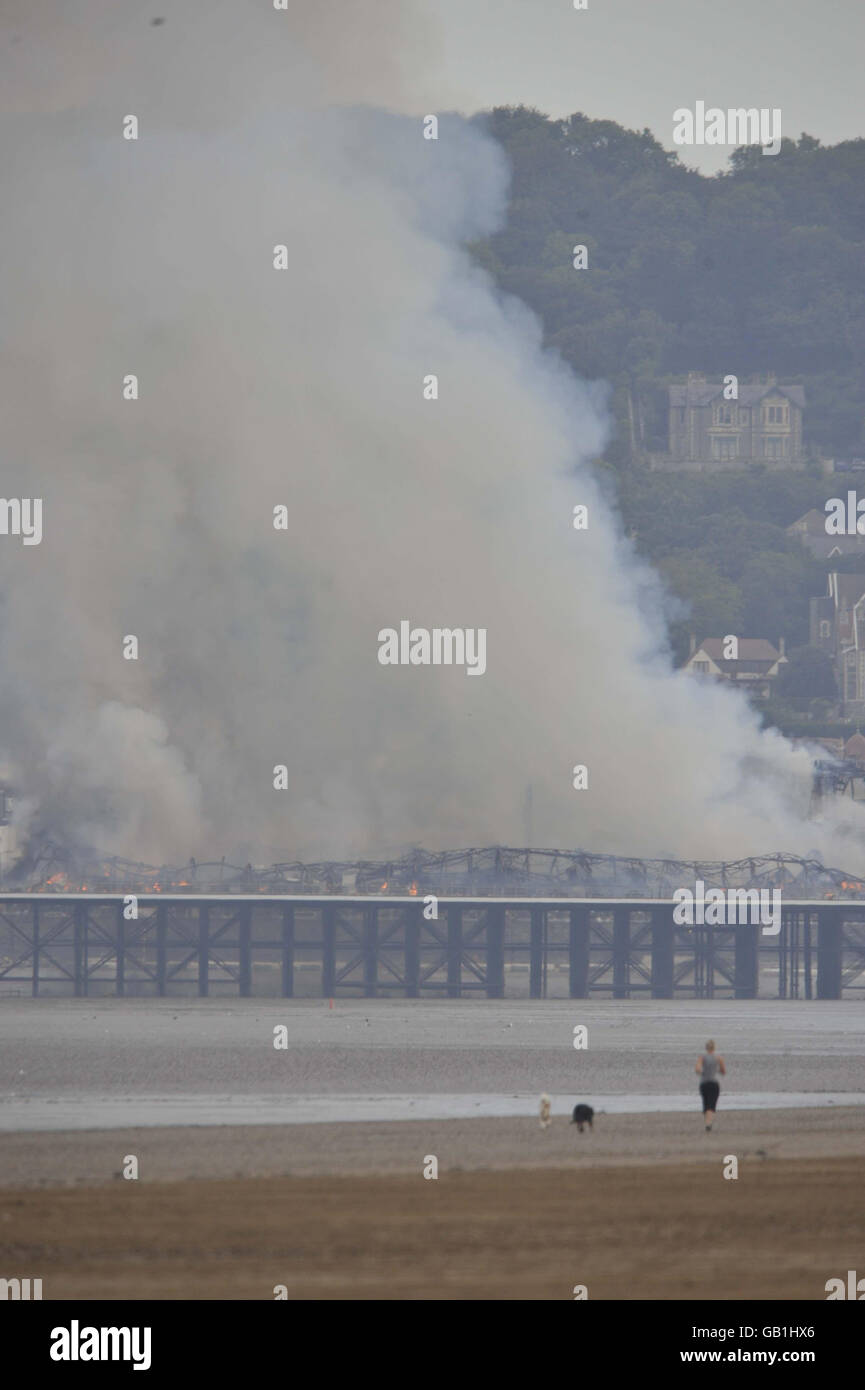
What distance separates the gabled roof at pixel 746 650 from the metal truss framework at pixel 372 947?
6675cm

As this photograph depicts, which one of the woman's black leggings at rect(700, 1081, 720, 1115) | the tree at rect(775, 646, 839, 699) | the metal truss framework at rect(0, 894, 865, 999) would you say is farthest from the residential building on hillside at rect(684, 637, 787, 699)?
the woman's black leggings at rect(700, 1081, 720, 1115)

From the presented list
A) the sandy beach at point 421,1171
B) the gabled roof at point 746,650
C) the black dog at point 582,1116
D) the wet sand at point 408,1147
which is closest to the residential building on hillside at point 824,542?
the gabled roof at point 746,650

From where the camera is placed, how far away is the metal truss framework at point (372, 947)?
92875 millimetres

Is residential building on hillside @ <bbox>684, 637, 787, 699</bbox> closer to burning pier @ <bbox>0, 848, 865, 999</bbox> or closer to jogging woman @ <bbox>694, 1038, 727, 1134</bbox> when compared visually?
burning pier @ <bbox>0, 848, 865, 999</bbox>

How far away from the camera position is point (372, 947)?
93125mm

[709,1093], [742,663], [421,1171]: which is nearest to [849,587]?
[742,663]

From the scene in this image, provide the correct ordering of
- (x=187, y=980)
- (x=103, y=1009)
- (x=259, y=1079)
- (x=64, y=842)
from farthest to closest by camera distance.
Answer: (x=64, y=842) → (x=187, y=980) → (x=103, y=1009) → (x=259, y=1079)

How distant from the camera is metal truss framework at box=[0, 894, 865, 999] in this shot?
9288 cm
